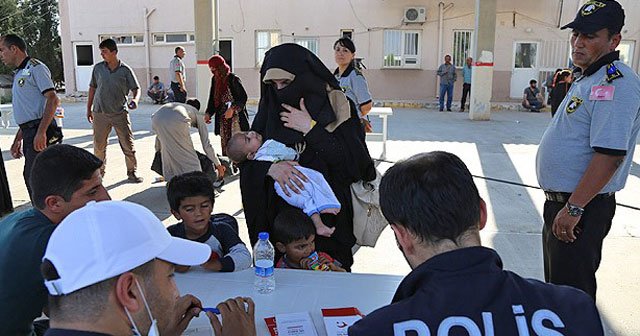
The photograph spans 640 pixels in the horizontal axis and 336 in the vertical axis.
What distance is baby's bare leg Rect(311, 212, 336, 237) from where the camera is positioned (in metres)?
2.61

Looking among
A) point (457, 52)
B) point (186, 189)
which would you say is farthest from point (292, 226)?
point (457, 52)

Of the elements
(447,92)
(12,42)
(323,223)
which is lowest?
(323,223)

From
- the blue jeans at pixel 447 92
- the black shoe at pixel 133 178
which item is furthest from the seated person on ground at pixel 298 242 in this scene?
the blue jeans at pixel 447 92

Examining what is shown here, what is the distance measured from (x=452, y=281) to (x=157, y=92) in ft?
57.3

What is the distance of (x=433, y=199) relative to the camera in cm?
121

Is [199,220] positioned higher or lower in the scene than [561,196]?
lower

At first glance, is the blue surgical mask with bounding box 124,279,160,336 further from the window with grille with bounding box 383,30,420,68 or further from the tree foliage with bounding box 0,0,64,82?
the tree foliage with bounding box 0,0,64,82

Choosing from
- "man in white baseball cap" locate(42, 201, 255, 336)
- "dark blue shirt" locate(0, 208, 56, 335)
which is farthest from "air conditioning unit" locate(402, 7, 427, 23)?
"man in white baseball cap" locate(42, 201, 255, 336)

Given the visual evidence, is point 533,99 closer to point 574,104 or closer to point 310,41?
point 310,41

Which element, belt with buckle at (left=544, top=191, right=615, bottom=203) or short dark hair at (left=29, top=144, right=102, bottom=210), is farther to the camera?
belt with buckle at (left=544, top=191, right=615, bottom=203)

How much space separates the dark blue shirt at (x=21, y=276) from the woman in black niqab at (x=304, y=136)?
105 centimetres

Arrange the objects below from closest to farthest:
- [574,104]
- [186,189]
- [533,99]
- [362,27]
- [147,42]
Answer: [574,104] < [186,189] < [533,99] < [362,27] < [147,42]

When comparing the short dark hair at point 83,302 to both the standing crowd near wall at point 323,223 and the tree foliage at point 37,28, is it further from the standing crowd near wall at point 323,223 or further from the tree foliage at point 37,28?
the tree foliage at point 37,28

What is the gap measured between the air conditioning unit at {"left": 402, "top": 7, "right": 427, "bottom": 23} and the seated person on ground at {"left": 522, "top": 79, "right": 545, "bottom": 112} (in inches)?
157
